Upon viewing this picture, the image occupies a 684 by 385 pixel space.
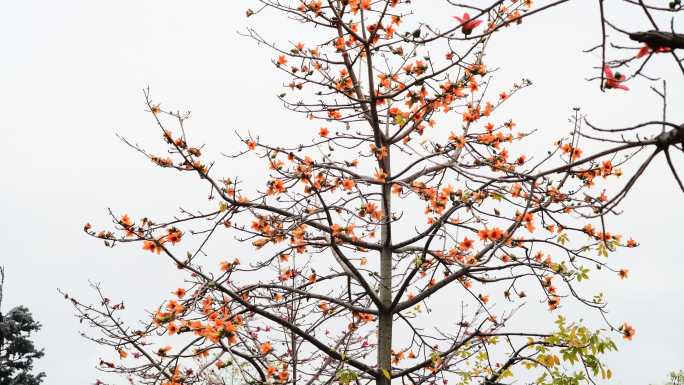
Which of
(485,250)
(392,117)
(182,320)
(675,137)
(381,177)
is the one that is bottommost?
(675,137)

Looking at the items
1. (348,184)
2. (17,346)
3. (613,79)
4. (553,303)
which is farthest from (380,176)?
(17,346)

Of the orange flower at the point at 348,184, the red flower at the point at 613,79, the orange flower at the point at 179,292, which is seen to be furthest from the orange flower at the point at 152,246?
the red flower at the point at 613,79

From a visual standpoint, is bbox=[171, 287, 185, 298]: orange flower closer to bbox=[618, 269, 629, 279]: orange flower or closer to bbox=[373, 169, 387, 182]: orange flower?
bbox=[373, 169, 387, 182]: orange flower

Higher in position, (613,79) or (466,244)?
(466,244)

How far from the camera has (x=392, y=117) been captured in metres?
7.40

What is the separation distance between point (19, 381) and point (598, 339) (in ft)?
47.1

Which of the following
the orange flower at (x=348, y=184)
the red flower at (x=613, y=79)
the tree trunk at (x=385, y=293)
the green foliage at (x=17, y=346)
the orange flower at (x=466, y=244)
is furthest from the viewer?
the green foliage at (x=17, y=346)

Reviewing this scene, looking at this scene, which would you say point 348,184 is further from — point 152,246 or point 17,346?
point 17,346

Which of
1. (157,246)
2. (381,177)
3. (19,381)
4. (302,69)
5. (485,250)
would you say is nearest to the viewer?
(157,246)

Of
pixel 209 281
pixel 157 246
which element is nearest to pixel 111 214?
pixel 157 246

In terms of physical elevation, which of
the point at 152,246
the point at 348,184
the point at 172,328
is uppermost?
the point at 348,184

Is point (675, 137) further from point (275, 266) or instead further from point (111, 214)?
point (275, 266)

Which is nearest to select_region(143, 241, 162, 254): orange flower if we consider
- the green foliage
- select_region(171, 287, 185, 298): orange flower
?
select_region(171, 287, 185, 298): orange flower

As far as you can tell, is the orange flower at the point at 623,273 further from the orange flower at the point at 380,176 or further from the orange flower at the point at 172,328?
the orange flower at the point at 172,328
